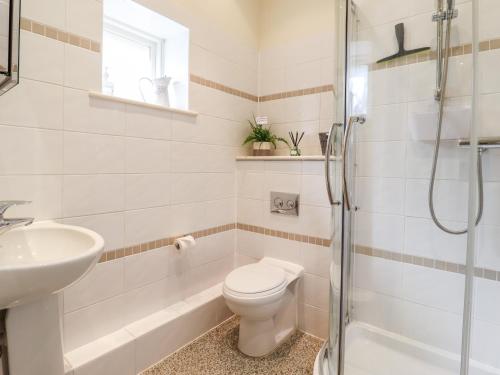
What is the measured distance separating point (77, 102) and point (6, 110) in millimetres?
275

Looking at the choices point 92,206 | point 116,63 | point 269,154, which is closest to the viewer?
point 92,206

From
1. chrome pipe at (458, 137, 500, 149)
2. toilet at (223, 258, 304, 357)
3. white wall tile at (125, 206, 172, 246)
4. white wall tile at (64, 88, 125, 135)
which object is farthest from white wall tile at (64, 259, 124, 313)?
chrome pipe at (458, 137, 500, 149)

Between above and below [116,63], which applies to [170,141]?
below

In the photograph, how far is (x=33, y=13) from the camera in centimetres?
123

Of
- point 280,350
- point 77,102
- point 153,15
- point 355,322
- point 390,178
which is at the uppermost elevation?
point 153,15

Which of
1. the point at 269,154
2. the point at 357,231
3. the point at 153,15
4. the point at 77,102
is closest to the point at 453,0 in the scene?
the point at 357,231

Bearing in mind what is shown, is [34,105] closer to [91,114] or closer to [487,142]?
[91,114]

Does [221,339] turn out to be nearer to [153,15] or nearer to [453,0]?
[153,15]

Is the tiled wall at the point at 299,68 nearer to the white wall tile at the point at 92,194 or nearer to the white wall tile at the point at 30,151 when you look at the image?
the white wall tile at the point at 92,194

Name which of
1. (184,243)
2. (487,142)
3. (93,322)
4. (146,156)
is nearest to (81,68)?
(146,156)

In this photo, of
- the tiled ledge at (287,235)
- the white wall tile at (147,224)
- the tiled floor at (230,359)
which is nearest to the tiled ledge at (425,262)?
the tiled ledge at (287,235)

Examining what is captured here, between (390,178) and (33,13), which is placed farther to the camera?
(390,178)

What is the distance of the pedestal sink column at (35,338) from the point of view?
93 cm

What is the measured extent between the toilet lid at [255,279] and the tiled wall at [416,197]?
0.46 metres
